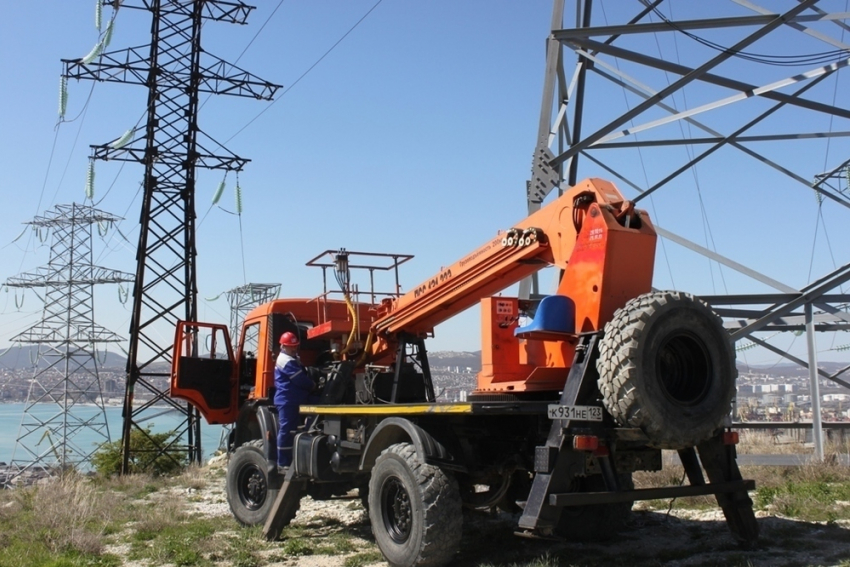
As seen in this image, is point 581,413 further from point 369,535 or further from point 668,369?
point 369,535

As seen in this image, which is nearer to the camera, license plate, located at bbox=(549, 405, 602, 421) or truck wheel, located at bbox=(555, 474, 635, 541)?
license plate, located at bbox=(549, 405, 602, 421)

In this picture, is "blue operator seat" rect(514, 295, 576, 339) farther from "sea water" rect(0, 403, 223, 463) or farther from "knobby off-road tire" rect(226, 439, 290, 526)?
"sea water" rect(0, 403, 223, 463)

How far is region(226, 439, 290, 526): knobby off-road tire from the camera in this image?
1068cm

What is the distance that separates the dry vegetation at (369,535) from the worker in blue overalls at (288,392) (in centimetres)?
105

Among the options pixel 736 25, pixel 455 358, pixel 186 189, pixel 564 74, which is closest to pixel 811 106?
pixel 736 25

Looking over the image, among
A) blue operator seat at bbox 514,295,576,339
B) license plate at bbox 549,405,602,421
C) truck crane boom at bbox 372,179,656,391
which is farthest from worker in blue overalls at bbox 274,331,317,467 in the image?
license plate at bbox 549,405,602,421

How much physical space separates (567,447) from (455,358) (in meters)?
6.88

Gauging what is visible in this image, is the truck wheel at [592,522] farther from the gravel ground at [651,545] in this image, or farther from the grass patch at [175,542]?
the grass patch at [175,542]

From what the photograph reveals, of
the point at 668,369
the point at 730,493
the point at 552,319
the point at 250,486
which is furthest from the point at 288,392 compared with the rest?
the point at 730,493

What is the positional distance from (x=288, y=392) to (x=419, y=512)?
3025 millimetres

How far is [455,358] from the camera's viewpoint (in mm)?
13672

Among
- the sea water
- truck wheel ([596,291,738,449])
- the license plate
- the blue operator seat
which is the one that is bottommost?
the sea water

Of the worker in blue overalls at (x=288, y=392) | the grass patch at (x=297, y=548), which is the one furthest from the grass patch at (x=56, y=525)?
the worker in blue overalls at (x=288, y=392)

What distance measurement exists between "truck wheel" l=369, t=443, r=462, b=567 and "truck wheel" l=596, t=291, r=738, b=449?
1.77 m
